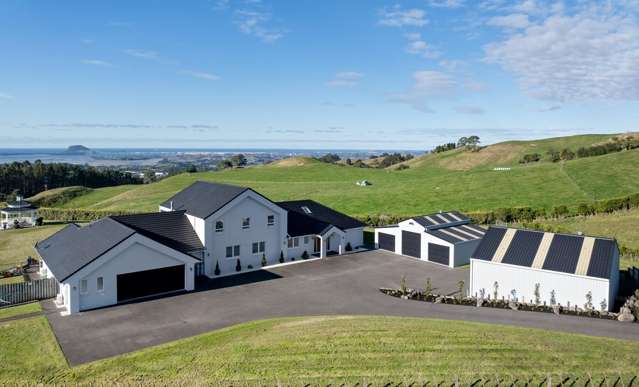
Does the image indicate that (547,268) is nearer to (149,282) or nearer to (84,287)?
(149,282)

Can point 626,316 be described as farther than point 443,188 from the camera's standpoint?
No

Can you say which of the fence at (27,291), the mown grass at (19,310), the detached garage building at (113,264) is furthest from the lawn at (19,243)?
the mown grass at (19,310)

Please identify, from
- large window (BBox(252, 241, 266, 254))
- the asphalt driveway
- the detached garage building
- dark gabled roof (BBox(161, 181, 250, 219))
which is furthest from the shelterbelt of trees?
the asphalt driveway

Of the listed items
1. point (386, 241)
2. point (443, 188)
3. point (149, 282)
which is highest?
point (443, 188)

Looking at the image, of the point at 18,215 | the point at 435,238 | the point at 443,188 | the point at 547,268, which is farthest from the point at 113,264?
the point at 443,188

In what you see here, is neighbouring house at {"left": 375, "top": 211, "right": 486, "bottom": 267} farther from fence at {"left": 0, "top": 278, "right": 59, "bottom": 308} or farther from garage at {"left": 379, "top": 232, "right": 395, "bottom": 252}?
fence at {"left": 0, "top": 278, "right": 59, "bottom": 308}

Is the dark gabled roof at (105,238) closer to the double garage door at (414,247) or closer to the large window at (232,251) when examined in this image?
the large window at (232,251)
